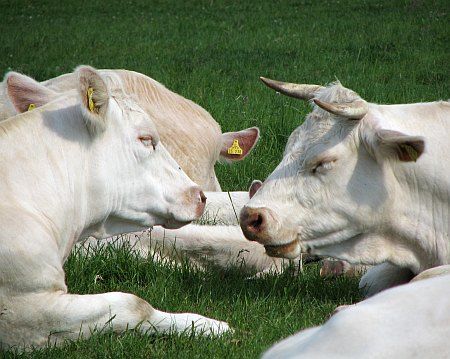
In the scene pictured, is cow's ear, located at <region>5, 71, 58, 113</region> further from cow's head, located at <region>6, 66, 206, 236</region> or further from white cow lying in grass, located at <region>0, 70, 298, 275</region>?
cow's head, located at <region>6, 66, 206, 236</region>

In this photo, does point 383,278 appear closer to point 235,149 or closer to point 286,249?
point 286,249

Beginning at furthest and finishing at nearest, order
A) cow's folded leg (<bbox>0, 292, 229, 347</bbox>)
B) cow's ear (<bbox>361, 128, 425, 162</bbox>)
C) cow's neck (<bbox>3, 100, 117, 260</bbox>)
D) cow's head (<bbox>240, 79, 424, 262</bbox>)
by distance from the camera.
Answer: cow's head (<bbox>240, 79, 424, 262</bbox>)
cow's ear (<bbox>361, 128, 425, 162</bbox>)
cow's neck (<bbox>3, 100, 117, 260</bbox>)
cow's folded leg (<bbox>0, 292, 229, 347</bbox>)

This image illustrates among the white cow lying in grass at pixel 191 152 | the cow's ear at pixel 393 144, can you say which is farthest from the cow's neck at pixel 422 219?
the white cow lying in grass at pixel 191 152

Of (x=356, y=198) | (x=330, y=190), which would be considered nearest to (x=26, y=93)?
(x=330, y=190)

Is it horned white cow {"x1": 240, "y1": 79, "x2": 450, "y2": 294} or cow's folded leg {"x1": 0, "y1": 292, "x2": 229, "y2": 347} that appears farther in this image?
horned white cow {"x1": 240, "y1": 79, "x2": 450, "y2": 294}

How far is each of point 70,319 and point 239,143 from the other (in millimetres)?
3724

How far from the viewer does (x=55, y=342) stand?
16.4ft

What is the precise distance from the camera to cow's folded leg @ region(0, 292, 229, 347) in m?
4.97

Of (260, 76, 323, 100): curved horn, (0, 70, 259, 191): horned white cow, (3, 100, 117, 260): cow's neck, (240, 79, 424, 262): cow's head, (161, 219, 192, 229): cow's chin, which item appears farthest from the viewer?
(0, 70, 259, 191): horned white cow

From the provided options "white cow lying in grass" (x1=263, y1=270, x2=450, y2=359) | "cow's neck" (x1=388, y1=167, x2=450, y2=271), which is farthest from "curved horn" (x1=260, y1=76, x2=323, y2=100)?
"white cow lying in grass" (x1=263, y1=270, x2=450, y2=359)

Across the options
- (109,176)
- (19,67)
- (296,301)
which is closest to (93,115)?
Result: (109,176)

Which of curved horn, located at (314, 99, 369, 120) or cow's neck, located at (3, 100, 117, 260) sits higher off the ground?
curved horn, located at (314, 99, 369, 120)

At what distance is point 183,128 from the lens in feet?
27.0

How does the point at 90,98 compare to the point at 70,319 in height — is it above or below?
above
